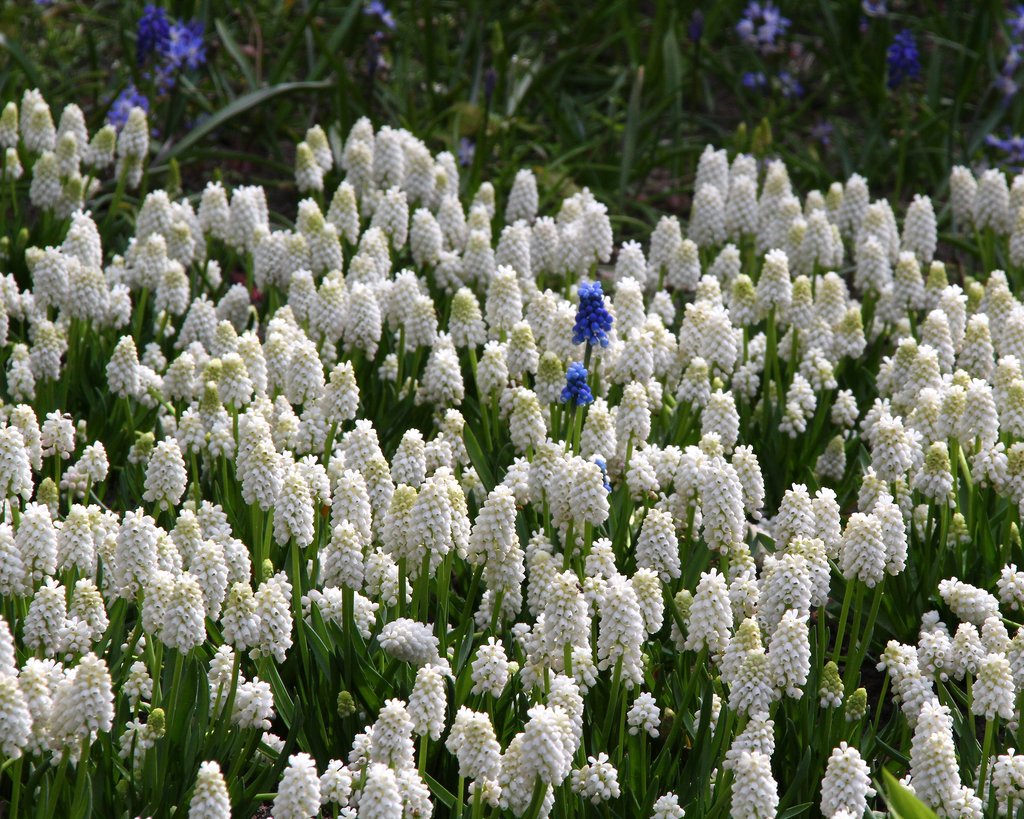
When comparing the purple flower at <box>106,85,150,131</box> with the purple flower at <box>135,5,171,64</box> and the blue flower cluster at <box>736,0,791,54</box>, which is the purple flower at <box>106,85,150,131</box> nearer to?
the purple flower at <box>135,5,171,64</box>

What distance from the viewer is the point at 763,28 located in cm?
1050

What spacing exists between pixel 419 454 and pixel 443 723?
3.73 feet

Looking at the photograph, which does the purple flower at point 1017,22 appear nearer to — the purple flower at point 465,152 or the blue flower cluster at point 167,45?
the purple flower at point 465,152

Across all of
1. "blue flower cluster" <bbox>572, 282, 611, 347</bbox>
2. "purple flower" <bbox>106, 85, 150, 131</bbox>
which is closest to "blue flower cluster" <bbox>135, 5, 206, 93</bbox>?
"purple flower" <bbox>106, 85, 150, 131</bbox>

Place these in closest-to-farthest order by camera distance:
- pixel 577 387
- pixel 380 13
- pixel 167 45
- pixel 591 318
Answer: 1. pixel 577 387
2. pixel 591 318
3. pixel 167 45
4. pixel 380 13

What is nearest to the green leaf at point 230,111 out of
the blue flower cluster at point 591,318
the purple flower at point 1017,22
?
the blue flower cluster at point 591,318

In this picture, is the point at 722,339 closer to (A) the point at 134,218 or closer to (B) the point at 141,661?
(B) the point at 141,661

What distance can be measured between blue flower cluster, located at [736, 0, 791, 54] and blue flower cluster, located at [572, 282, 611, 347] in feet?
18.8

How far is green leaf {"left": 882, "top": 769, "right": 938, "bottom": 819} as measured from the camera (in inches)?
130

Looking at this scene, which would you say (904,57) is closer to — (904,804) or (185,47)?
(185,47)

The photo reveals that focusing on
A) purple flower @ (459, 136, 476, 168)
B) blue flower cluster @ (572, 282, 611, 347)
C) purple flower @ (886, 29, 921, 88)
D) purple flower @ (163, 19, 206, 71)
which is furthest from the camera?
purple flower @ (886, 29, 921, 88)

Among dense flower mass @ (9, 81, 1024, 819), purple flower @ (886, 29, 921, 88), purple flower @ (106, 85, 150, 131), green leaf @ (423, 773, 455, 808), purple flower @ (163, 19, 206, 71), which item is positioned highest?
purple flower @ (886, 29, 921, 88)

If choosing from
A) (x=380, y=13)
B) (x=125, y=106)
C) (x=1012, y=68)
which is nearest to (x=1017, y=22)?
(x=1012, y=68)

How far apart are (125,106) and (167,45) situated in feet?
1.68
